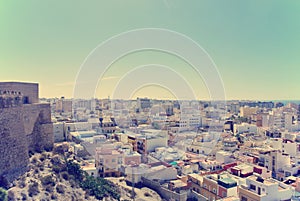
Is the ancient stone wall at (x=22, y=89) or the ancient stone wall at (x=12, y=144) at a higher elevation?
the ancient stone wall at (x=22, y=89)

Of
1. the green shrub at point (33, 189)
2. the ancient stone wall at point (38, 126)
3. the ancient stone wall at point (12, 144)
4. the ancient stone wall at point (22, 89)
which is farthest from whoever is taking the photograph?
the ancient stone wall at point (38, 126)

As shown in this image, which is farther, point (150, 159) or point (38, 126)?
point (150, 159)

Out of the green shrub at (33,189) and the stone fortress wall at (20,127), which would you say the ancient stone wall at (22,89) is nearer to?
the stone fortress wall at (20,127)

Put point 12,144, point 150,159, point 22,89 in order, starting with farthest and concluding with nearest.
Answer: point 150,159, point 22,89, point 12,144

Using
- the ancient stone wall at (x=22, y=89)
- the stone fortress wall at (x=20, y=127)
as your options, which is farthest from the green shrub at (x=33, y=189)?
the ancient stone wall at (x=22, y=89)

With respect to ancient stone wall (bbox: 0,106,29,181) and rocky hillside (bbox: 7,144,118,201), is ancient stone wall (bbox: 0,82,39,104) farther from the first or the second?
rocky hillside (bbox: 7,144,118,201)

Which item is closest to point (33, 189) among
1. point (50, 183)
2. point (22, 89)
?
point (50, 183)

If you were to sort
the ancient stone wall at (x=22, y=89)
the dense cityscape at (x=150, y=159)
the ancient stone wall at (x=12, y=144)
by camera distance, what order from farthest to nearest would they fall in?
Result: the ancient stone wall at (x=22, y=89), the dense cityscape at (x=150, y=159), the ancient stone wall at (x=12, y=144)

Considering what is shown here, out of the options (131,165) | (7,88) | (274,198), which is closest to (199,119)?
(131,165)

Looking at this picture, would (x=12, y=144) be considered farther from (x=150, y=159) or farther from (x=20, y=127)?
(x=150, y=159)
